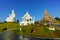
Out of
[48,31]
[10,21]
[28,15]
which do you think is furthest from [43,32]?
[10,21]

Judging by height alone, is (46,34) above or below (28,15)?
below

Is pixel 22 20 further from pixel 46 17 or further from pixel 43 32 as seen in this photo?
pixel 43 32

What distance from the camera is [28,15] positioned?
196ft

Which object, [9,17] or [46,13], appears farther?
[9,17]

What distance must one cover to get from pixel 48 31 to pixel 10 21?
36.7 metres

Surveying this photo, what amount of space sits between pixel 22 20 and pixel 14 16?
11699 mm

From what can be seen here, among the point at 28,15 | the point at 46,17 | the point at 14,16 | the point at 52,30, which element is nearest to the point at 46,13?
the point at 46,17

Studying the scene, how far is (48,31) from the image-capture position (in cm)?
3438

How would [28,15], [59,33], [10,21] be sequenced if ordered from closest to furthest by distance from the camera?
[59,33], [28,15], [10,21]

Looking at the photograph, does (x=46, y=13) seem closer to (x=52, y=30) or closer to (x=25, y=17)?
(x=25, y=17)

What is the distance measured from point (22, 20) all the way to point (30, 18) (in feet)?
8.30

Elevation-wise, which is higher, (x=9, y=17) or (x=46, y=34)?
(x=9, y=17)

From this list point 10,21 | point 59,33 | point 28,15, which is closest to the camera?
point 59,33

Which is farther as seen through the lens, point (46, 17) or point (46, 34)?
point (46, 17)
